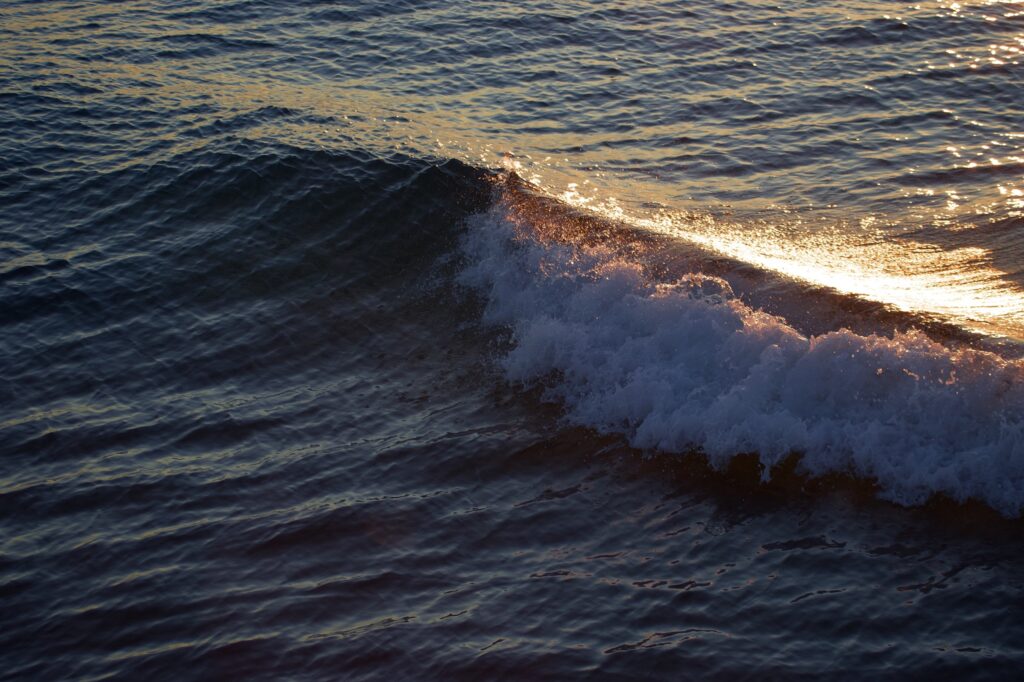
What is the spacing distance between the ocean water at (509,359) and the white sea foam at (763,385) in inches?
1.2

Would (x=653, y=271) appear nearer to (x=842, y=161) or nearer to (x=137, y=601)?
(x=842, y=161)

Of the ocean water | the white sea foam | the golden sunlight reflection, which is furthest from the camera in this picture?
the golden sunlight reflection

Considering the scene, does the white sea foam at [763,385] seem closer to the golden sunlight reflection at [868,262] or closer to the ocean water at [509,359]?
the ocean water at [509,359]

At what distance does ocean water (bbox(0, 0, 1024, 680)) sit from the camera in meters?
7.72

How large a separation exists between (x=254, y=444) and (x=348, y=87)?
9.44m

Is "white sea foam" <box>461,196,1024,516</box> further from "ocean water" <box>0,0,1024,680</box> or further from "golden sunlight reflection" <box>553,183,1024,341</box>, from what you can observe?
"golden sunlight reflection" <box>553,183,1024,341</box>

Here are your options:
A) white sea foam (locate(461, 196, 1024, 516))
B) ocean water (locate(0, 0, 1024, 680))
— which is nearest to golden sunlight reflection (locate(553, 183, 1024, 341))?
ocean water (locate(0, 0, 1024, 680))

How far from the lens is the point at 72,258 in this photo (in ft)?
44.6

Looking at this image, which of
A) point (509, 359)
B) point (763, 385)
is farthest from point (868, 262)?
point (509, 359)

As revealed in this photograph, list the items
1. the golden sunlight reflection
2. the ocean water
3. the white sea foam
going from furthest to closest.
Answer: the golden sunlight reflection < the white sea foam < the ocean water

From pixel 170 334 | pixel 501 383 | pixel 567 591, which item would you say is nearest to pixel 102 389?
pixel 170 334

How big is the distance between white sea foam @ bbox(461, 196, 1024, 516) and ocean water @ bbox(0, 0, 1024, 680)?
0.03 m

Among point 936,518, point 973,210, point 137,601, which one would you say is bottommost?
point 137,601

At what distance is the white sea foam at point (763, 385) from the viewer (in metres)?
8.94
